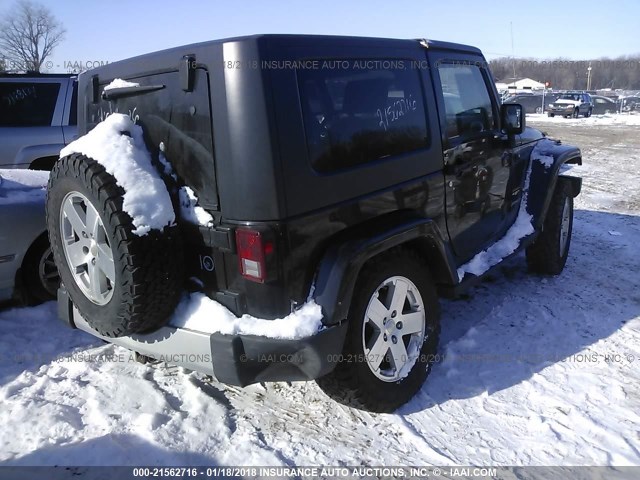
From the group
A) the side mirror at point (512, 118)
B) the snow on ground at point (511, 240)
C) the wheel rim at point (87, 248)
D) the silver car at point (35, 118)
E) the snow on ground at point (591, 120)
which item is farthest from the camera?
the snow on ground at point (591, 120)

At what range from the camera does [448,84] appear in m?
3.51

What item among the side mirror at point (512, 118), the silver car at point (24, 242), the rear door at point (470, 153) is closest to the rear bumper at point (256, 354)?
the rear door at point (470, 153)

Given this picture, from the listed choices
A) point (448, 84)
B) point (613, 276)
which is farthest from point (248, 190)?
point (613, 276)

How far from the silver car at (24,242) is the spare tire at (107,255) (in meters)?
1.27

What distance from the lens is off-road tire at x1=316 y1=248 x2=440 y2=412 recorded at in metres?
2.68

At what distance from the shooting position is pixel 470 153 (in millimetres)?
3605

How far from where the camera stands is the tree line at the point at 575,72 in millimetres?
87938

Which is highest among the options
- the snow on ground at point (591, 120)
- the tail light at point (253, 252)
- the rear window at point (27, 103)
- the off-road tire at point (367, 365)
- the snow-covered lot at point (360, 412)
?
the rear window at point (27, 103)

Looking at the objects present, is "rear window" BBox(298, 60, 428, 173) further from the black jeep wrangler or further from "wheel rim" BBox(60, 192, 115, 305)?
"wheel rim" BBox(60, 192, 115, 305)

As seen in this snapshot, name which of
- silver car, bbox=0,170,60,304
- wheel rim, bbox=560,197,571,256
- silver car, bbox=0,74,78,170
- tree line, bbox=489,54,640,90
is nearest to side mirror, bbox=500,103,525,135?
wheel rim, bbox=560,197,571,256

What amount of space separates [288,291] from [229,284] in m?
0.30

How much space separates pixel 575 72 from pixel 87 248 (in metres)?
102

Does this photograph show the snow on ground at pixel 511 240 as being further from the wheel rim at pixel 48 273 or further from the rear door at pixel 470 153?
the wheel rim at pixel 48 273

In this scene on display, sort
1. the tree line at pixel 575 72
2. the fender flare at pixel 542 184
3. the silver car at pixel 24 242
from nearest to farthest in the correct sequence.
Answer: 1. the silver car at pixel 24 242
2. the fender flare at pixel 542 184
3. the tree line at pixel 575 72
